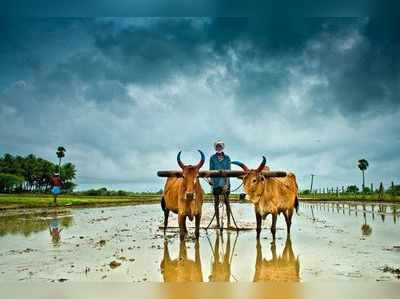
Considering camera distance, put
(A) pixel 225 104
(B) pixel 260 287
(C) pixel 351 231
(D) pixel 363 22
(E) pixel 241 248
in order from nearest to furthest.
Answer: (B) pixel 260 287
(E) pixel 241 248
(D) pixel 363 22
(A) pixel 225 104
(C) pixel 351 231

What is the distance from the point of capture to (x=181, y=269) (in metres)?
5.29

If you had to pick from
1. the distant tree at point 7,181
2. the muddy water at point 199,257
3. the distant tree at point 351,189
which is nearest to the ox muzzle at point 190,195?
the muddy water at point 199,257

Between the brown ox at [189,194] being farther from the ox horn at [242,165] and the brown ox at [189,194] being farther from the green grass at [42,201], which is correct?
the green grass at [42,201]

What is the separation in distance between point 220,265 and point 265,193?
2.33m

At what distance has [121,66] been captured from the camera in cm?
822

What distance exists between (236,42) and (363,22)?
2.01m

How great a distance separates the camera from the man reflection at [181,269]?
192 inches

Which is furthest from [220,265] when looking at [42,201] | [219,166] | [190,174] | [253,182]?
[42,201]

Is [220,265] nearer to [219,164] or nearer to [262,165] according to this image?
[262,165]

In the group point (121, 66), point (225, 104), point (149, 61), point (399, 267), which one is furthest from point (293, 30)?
point (399, 267)

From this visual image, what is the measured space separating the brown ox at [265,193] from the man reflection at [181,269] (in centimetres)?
159

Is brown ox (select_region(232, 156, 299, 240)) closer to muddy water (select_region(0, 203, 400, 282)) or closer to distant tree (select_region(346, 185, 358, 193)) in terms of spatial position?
muddy water (select_region(0, 203, 400, 282))

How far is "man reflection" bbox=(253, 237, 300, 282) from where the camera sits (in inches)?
191

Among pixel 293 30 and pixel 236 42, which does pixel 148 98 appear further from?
pixel 293 30
